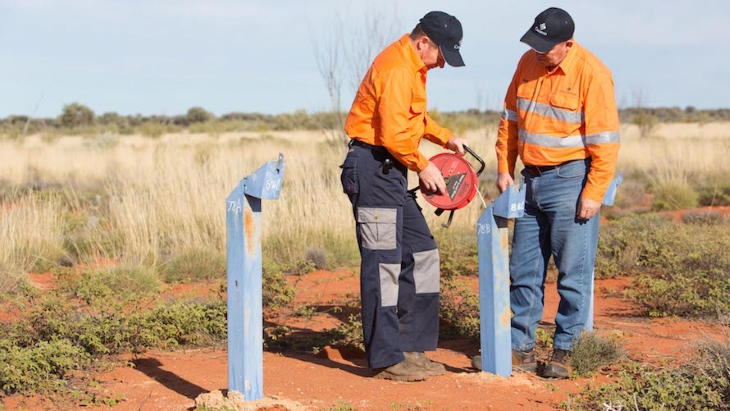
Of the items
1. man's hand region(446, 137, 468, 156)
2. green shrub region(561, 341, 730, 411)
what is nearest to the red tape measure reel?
man's hand region(446, 137, 468, 156)

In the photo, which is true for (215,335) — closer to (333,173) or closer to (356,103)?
(356,103)

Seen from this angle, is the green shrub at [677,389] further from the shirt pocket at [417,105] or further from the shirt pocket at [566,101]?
the shirt pocket at [417,105]

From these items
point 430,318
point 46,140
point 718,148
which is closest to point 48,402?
point 430,318

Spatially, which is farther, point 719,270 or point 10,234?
point 10,234

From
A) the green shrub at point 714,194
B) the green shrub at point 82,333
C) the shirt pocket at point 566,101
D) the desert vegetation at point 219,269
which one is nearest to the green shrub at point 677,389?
the desert vegetation at point 219,269

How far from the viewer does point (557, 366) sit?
5.16m

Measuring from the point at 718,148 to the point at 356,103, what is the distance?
57.0 feet

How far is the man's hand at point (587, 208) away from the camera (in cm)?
496

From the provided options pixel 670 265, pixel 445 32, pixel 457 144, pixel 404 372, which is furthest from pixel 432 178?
pixel 670 265

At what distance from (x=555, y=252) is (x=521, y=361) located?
2.34 feet

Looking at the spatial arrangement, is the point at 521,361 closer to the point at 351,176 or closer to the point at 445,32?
the point at 351,176

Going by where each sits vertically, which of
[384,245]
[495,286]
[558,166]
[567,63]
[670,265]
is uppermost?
[567,63]

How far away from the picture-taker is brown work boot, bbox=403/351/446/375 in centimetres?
516

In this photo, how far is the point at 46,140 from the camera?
34688mm
